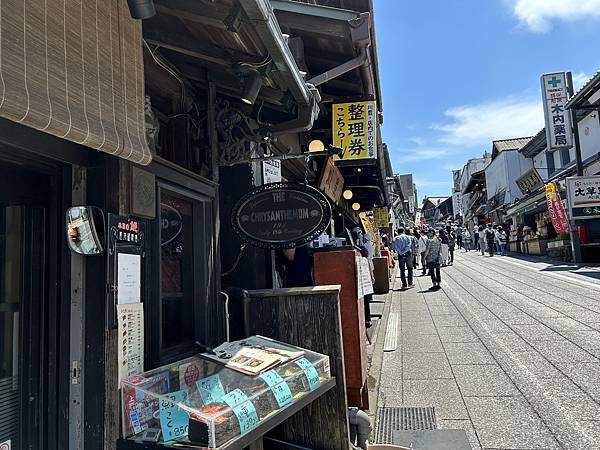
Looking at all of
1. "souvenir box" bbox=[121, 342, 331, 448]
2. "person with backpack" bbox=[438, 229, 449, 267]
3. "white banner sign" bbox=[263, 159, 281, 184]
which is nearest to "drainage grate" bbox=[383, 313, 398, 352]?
"white banner sign" bbox=[263, 159, 281, 184]

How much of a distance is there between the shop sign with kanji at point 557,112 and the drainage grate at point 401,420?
20.4m

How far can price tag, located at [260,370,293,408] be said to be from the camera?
2.41 meters

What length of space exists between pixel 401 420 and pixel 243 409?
2768 millimetres

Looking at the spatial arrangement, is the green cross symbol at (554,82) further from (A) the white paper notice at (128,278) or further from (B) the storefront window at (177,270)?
(A) the white paper notice at (128,278)

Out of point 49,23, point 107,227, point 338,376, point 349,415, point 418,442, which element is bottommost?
point 418,442

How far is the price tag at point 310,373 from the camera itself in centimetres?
276

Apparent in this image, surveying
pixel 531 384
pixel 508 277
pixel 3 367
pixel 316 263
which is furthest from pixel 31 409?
pixel 508 277

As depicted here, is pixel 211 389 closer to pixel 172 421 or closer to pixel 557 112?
pixel 172 421

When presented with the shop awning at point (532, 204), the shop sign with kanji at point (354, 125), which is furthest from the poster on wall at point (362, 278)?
the shop awning at point (532, 204)

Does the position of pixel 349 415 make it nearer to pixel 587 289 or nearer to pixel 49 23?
pixel 49 23

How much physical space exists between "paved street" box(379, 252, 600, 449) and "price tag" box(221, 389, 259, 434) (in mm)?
2540

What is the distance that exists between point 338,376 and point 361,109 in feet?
14.0

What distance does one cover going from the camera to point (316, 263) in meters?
4.49

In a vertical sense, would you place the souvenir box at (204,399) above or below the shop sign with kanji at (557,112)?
below
